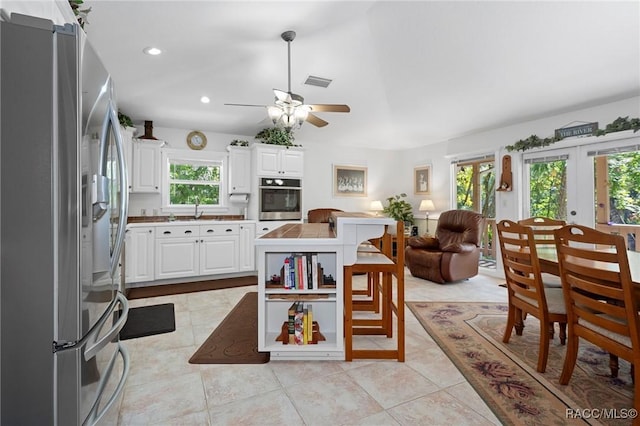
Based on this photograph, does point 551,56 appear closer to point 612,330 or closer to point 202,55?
point 612,330

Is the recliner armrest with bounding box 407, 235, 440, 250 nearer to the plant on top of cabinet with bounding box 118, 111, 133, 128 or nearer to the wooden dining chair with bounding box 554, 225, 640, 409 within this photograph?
the wooden dining chair with bounding box 554, 225, 640, 409

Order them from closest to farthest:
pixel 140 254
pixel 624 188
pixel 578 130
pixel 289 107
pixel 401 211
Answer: pixel 289 107 < pixel 624 188 < pixel 578 130 < pixel 140 254 < pixel 401 211

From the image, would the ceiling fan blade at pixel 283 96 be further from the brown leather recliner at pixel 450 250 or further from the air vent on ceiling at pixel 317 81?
the brown leather recliner at pixel 450 250

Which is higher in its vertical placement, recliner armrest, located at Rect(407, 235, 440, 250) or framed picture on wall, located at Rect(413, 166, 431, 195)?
framed picture on wall, located at Rect(413, 166, 431, 195)

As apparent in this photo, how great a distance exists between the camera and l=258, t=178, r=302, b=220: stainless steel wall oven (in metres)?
4.77

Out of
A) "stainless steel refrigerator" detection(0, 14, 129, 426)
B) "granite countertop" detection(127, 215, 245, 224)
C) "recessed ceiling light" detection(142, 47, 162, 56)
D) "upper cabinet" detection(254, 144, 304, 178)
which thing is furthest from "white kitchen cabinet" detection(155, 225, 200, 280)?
"stainless steel refrigerator" detection(0, 14, 129, 426)

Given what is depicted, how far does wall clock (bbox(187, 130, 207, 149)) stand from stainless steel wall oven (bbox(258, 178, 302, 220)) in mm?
1242

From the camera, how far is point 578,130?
3822 millimetres

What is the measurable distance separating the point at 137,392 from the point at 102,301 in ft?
3.56

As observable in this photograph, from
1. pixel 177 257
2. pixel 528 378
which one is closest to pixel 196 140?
pixel 177 257

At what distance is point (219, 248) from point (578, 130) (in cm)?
512

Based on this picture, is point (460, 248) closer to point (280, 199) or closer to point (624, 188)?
point (624, 188)

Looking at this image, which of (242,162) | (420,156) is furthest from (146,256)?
(420,156)

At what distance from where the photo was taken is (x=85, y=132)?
38.8 inches
